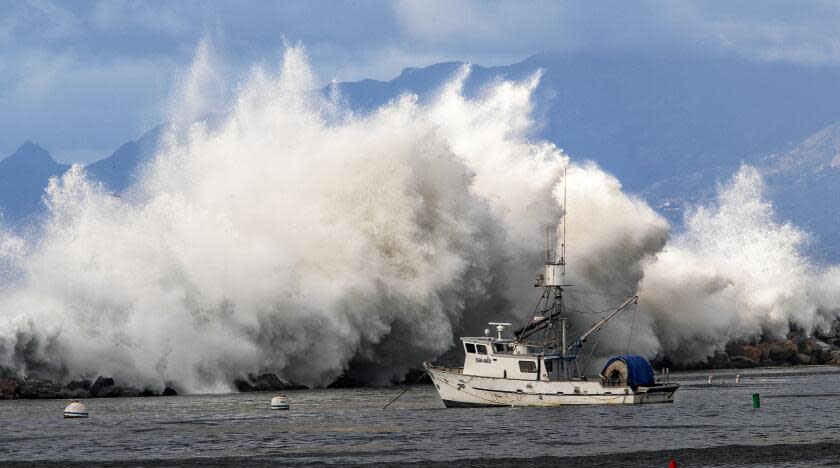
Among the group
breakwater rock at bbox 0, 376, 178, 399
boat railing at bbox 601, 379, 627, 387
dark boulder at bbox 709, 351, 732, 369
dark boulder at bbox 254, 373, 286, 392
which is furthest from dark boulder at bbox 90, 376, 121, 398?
dark boulder at bbox 709, 351, 732, 369

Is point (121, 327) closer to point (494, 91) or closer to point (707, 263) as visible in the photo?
point (494, 91)

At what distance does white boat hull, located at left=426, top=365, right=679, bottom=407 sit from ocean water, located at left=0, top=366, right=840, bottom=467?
0.69 m

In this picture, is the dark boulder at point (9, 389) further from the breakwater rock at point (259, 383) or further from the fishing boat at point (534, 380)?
the fishing boat at point (534, 380)

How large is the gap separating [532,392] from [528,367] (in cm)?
126

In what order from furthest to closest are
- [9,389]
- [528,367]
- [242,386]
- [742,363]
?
[742,363]
[242,386]
[9,389]
[528,367]

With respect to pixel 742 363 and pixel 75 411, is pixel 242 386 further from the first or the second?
pixel 742 363

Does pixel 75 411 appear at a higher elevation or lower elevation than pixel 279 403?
lower

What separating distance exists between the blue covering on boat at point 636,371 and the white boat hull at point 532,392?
0.51 metres

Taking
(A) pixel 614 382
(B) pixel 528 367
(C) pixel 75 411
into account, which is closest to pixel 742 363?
(A) pixel 614 382

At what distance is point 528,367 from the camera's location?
69625mm

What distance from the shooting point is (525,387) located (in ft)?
228

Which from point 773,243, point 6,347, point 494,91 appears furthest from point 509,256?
point 773,243

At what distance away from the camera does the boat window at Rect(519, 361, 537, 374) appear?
6944 cm

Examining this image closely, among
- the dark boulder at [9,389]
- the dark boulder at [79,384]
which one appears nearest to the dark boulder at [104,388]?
the dark boulder at [79,384]
